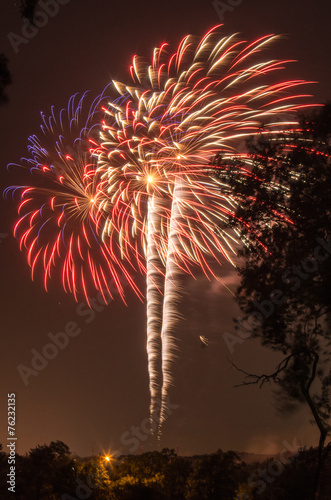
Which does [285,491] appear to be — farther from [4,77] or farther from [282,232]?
[4,77]

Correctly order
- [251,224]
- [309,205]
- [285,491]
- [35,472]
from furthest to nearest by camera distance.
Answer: [35,472] < [285,491] < [251,224] < [309,205]

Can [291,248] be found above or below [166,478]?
above

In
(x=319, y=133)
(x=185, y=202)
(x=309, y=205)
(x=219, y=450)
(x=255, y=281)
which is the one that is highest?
(x=185, y=202)

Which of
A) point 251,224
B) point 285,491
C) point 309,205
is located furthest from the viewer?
point 285,491

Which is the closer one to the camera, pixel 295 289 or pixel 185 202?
pixel 295 289

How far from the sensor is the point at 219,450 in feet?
96.0

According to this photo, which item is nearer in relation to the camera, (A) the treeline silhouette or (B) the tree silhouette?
(B) the tree silhouette

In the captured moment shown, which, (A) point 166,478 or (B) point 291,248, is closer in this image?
(B) point 291,248

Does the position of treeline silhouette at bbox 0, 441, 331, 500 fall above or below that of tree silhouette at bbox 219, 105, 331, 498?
below

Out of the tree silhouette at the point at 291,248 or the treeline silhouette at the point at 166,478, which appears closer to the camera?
the tree silhouette at the point at 291,248

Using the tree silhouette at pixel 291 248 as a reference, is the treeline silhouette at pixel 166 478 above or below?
below

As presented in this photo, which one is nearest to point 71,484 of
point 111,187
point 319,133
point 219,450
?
point 219,450

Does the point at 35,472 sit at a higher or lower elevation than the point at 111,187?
lower

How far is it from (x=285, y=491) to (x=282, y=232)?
34.8ft
